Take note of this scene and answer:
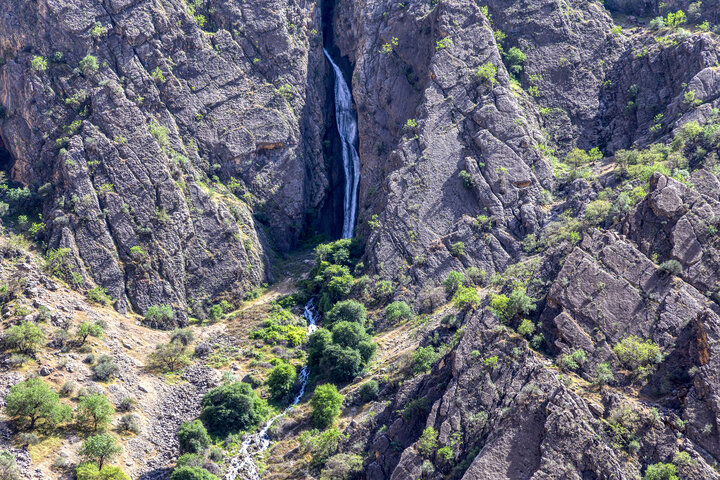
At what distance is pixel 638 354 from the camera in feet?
168

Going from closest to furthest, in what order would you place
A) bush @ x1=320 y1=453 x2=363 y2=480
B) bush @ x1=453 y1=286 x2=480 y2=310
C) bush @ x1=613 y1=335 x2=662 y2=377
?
1. bush @ x1=613 y1=335 x2=662 y2=377
2. bush @ x1=320 y1=453 x2=363 y2=480
3. bush @ x1=453 y1=286 x2=480 y2=310

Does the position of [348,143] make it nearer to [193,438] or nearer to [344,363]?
[344,363]

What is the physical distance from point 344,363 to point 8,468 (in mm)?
27041

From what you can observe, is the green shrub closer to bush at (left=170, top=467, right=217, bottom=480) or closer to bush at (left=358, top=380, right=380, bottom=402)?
bush at (left=170, top=467, right=217, bottom=480)

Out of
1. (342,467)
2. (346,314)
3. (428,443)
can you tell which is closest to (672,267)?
(428,443)

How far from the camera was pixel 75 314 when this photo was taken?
→ 6981cm

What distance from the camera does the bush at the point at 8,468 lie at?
174 feet

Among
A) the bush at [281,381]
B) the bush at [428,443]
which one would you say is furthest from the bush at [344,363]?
the bush at [428,443]

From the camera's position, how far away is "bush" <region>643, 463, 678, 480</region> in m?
44.8

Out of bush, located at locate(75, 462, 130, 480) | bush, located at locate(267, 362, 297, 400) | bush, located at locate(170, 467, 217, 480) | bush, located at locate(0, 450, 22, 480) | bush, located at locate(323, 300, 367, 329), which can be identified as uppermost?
bush, located at locate(323, 300, 367, 329)

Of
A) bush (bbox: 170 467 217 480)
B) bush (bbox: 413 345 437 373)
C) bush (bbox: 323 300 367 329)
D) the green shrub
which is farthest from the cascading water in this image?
the green shrub

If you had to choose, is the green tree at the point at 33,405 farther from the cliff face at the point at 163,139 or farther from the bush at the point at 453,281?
the bush at the point at 453,281

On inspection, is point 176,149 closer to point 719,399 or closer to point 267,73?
point 267,73

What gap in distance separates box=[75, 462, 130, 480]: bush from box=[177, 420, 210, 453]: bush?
19.4 feet
